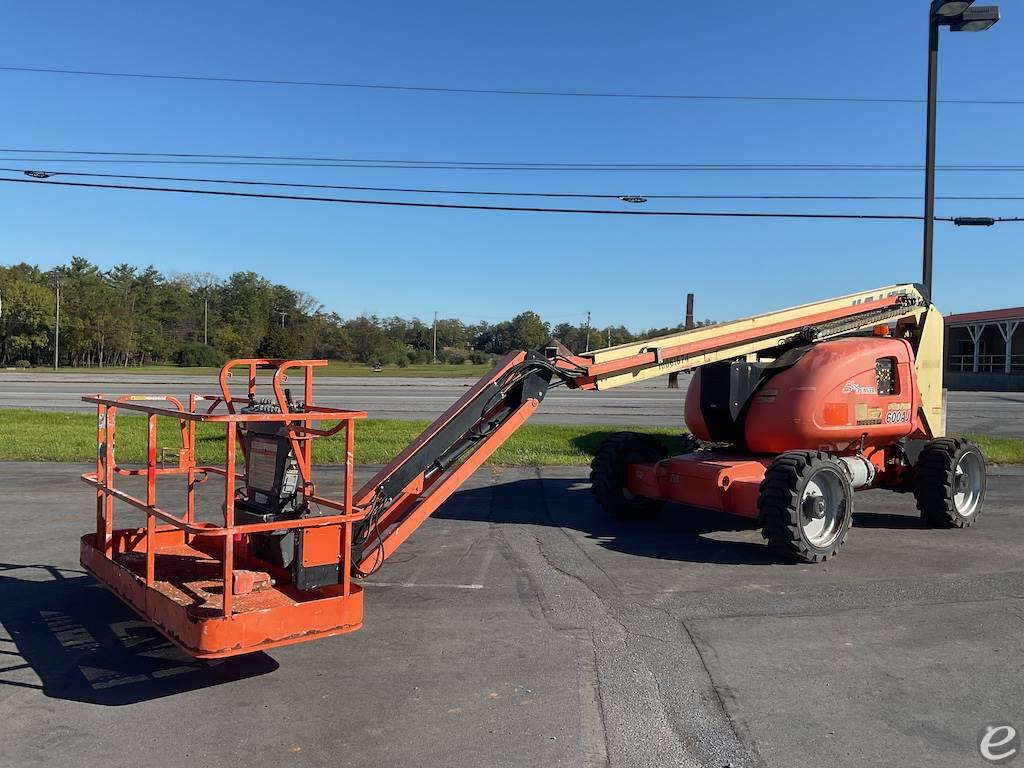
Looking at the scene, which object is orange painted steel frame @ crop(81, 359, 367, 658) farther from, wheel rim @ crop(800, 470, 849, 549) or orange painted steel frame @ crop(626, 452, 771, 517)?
wheel rim @ crop(800, 470, 849, 549)

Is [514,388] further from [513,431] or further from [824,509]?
[824,509]

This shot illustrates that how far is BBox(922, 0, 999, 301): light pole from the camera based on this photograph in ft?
41.0

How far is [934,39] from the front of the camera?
43.7 ft

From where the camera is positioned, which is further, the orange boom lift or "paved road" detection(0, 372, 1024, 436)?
"paved road" detection(0, 372, 1024, 436)

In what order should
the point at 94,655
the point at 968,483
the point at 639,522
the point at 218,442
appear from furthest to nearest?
the point at 218,442 → the point at 968,483 → the point at 639,522 → the point at 94,655

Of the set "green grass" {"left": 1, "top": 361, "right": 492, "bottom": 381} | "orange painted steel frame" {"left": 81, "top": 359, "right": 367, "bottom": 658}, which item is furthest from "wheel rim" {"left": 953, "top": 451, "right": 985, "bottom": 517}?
"green grass" {"left": 1, "top": 361, "right": 492, "bottom": 381}

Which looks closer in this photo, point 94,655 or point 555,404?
point 94,655

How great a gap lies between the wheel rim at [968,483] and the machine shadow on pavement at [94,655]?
27.0 feet

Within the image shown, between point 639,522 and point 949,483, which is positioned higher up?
point 949,483

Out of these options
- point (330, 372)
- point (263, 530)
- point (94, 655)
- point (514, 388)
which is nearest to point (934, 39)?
point (514, 388)

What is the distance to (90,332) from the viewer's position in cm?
8006

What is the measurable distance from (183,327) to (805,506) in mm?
98879

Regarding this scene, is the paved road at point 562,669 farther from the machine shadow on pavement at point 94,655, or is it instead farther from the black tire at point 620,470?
the black tire at point 620,470

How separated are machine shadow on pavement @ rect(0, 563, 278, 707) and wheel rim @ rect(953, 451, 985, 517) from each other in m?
8.22
